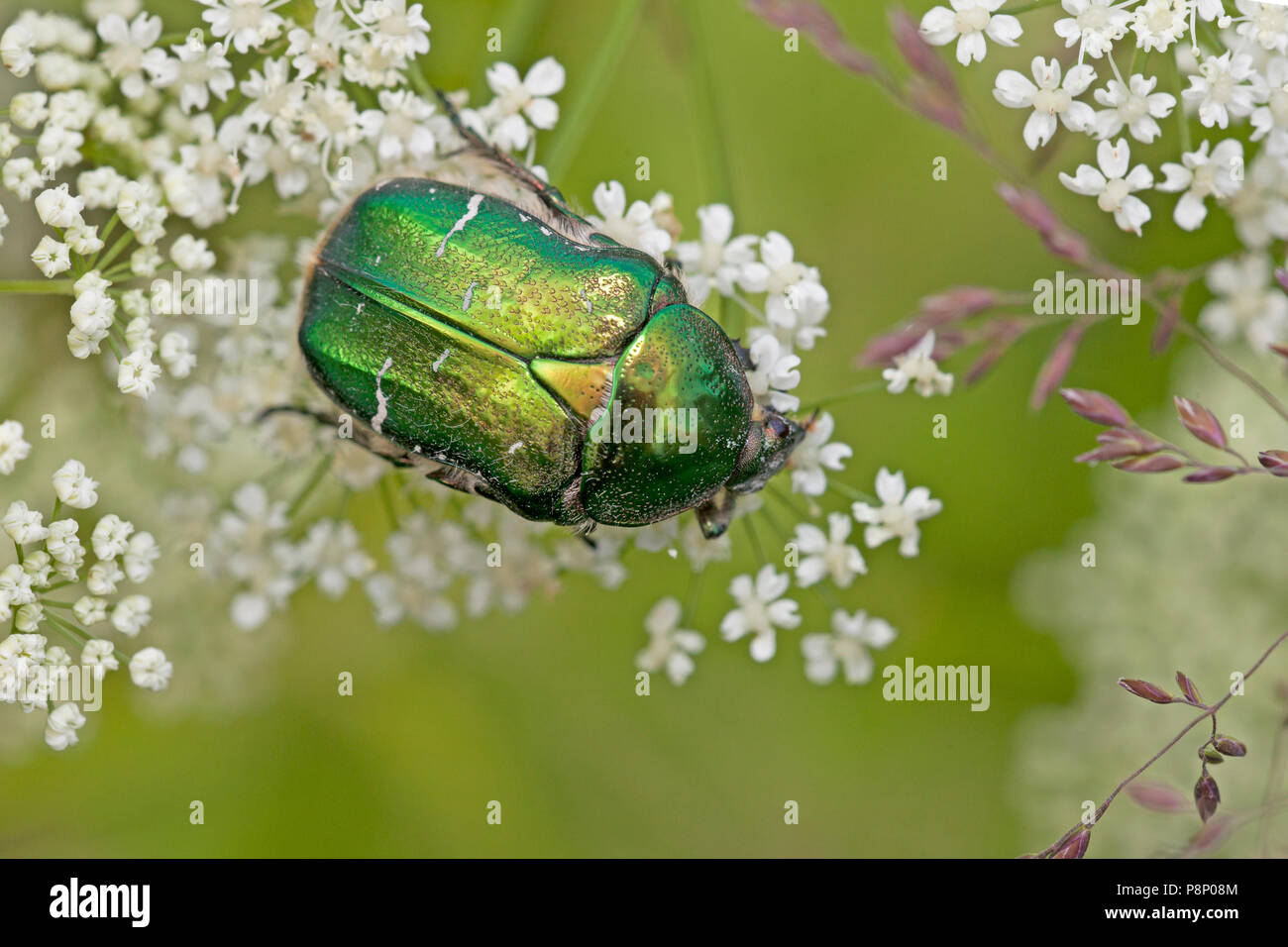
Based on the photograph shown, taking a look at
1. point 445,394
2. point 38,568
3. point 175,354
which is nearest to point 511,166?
point 445,394

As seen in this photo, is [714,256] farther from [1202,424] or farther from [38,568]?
[38,568]

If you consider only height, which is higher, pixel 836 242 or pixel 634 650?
pixel 836 242

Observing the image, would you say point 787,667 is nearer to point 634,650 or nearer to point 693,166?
point 634,650

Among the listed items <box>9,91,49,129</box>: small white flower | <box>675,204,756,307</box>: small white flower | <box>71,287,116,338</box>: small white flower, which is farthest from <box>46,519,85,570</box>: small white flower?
<box>675,204,756,307</box>: small white flower

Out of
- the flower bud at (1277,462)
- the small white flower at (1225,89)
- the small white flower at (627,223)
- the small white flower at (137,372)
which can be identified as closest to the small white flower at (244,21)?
the small white flower at (137,372)

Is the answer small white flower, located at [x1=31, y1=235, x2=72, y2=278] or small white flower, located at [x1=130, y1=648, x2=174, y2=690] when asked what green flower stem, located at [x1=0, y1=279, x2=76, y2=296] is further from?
small white flower, located at [x1=130, y1=648, x2=174, y2=690]
